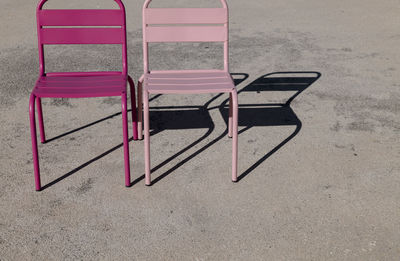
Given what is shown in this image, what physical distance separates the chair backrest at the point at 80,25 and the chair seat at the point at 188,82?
33 centimetres

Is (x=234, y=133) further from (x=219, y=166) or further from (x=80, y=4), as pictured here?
(x=80, y=4)

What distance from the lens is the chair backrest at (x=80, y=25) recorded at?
3.90 meters

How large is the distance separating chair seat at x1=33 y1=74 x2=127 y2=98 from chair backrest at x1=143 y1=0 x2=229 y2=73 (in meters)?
0.34

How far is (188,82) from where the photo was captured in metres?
3.70

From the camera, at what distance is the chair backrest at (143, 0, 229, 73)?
12.9 feet

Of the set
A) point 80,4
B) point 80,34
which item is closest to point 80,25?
point 80,34

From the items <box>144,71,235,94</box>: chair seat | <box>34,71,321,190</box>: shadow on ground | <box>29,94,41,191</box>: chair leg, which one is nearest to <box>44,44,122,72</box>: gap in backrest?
<box>34,71,321,190</box>: shadow on ground

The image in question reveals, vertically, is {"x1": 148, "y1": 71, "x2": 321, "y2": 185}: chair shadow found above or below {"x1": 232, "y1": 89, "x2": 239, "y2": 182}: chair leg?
below

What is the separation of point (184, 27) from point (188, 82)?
549 mm

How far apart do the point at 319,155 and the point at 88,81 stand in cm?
188

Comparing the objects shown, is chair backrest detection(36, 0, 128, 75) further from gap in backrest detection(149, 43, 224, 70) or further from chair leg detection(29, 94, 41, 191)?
gap in backrest detection(149, 43, 224, 70)

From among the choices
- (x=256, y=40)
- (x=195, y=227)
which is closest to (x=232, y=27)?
(x=256, y=40)

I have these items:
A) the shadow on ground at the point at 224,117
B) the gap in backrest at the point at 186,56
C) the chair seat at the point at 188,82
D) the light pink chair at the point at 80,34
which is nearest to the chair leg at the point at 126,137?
the chair seat at the point at 188,82

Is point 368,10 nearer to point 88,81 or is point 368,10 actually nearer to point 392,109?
point 392,109
